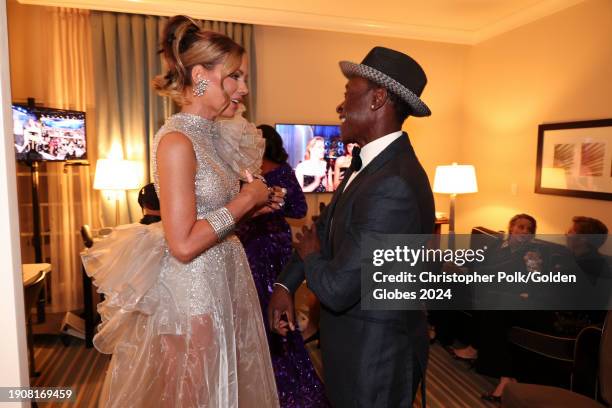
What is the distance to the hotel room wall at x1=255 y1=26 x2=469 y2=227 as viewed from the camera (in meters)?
4.90

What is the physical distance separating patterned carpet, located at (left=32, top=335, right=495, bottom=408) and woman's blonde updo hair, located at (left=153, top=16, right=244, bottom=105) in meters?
2.42

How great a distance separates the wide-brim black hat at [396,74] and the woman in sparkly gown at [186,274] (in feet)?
1.51

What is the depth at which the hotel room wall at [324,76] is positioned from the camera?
4.90 meters

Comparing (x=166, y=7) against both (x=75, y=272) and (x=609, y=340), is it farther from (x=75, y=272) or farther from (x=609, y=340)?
(x=609, y=340)

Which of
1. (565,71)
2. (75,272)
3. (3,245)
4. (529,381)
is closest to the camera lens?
(3,245)

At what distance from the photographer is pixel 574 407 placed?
1.97m

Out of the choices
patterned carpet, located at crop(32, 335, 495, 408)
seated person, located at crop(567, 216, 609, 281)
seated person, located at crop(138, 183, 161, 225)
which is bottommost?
patterned carpet, located at crop(32, 335, 495, 408)

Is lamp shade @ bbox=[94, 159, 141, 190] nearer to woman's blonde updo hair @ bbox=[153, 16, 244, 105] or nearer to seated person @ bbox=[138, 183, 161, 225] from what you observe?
seated person @ bbox=[138, 183, 161, 225]

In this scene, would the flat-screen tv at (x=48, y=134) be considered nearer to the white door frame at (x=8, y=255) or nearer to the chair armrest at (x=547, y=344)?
the white door frame at (x=8, y=255)

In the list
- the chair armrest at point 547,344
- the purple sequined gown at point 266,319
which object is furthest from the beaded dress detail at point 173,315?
the chair armrest at point 547,344

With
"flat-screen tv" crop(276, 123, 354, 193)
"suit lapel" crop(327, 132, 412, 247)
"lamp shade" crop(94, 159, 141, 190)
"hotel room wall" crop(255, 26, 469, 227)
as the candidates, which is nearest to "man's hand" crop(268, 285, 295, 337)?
"suit lapel" crop(327, 132, 412, 247)

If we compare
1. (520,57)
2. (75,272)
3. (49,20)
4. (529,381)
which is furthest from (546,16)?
(75,272)

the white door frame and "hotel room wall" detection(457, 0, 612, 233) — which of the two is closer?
the white door frame

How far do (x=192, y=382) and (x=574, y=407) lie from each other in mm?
1834
